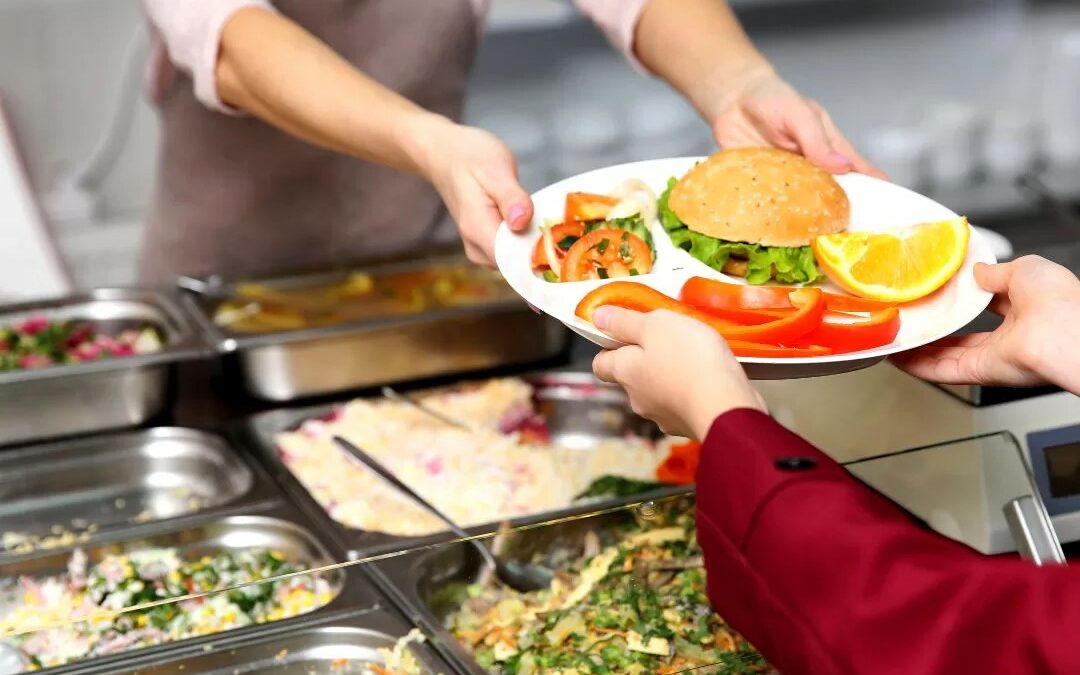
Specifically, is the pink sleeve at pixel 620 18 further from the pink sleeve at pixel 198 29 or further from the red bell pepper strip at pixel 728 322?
the red bell pepper strip at pixel 728 322

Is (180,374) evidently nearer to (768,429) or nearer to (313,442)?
(313,442)

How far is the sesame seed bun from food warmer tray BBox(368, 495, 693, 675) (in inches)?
15.0

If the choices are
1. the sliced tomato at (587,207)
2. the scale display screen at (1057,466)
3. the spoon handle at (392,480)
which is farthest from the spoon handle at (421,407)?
the scale display screen at (1057,466)

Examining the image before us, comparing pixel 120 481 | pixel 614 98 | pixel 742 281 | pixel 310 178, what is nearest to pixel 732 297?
pixel 742 281

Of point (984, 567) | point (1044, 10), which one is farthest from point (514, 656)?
point (1044, 10)

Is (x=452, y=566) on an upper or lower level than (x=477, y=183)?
lower

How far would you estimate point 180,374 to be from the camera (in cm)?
231

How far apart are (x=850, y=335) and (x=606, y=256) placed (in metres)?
0.32

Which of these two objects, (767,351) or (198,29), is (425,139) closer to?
(198,29)

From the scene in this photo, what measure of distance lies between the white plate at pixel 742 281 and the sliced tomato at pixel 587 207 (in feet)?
0.11

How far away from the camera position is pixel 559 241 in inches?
64.9

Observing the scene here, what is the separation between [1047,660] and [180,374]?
66.0 inches

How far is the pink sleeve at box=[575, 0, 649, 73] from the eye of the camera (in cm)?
241

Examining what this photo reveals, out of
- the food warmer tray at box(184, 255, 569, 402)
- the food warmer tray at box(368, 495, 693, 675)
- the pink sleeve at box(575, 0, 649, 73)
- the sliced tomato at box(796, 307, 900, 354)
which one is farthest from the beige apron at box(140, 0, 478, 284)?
the sliced tomato at box(796, 307, 900, 354)
